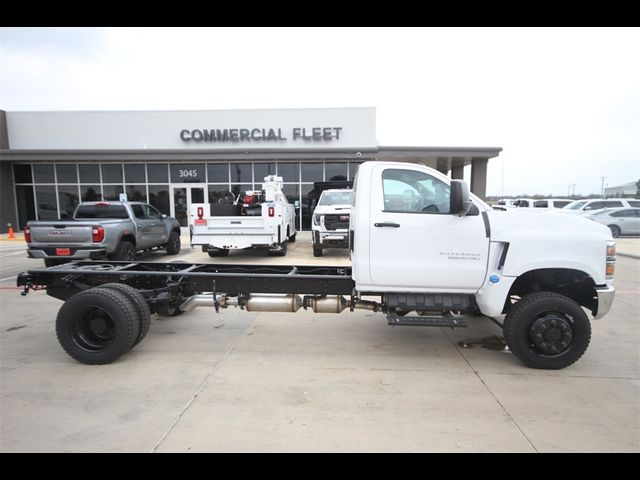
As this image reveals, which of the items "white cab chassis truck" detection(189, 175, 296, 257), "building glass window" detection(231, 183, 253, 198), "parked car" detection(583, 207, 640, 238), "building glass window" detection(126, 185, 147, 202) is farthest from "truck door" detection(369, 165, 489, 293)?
"building glass window" detection(126, 185, 147, 202)

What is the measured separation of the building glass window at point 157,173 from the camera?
797 inches

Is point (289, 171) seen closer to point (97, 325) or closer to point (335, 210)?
point (335, 210)

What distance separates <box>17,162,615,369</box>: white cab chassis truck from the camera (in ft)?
13.1

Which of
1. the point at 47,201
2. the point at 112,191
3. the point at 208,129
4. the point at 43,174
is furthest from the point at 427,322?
the point at 43,174

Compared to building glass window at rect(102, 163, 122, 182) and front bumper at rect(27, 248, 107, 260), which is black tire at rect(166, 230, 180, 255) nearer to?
front bumper at rect(27, 248, 107, 260)

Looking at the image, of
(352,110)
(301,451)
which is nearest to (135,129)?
(352,110)

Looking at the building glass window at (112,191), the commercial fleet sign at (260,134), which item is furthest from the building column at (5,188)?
the commercial fleet sign at (260,134)

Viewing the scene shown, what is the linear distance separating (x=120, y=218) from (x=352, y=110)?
13.6m

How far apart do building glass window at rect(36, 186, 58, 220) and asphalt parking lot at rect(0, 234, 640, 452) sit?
19071 millimetres

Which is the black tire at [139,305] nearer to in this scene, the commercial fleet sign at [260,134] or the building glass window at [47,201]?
the commercial fleet sign at [260,134]

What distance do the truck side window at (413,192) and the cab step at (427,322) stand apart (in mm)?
1209

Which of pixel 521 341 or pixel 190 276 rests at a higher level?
pixel 190 276

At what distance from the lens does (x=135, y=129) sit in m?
20.4

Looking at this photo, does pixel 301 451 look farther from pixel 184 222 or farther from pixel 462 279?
pixel 184 222
